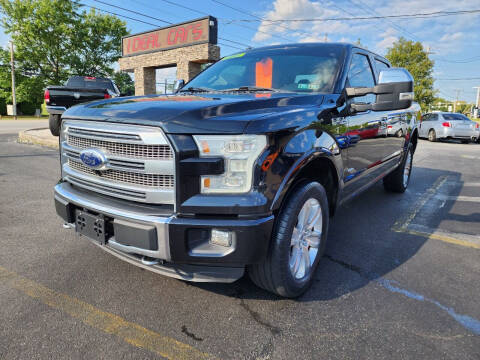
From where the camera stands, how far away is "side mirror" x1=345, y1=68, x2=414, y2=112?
2.69m

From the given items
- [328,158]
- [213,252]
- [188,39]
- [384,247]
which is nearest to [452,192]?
[384,247]

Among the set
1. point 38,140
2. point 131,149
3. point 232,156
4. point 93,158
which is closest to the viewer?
point 232,156

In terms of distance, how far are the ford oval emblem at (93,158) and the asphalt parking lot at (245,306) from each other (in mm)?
918

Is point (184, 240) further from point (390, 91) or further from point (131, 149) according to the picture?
point (390, 91)

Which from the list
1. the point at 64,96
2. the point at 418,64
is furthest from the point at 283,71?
the point at 418,64

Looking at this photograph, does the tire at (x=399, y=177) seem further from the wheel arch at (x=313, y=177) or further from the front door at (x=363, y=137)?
the wheel arch at (x=313, y=177)

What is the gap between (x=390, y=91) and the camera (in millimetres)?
2715

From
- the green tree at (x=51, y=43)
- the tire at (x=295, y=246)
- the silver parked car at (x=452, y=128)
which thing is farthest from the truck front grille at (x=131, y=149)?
the green tree at (x=51, y=43)

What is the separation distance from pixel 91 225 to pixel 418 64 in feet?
109

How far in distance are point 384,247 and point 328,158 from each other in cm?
133

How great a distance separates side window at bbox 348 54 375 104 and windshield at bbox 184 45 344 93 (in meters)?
0.23

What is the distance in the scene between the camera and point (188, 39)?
14.0 metres

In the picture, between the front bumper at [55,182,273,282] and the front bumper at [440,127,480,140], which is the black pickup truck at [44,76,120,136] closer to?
the front bumper at [55,182,273,282]

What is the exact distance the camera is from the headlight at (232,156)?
1861mm
